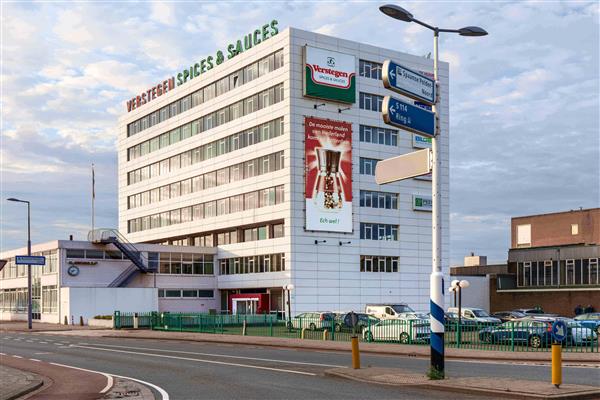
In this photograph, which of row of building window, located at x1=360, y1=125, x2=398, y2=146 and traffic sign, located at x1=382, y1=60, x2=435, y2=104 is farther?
row of building window, located at x1=360, y1=125, x2=398, y2=146

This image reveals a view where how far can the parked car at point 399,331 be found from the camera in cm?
3384

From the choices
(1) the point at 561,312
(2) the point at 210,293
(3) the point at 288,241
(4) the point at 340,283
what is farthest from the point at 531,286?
(2) the point at 210,293

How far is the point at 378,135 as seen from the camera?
72.9m

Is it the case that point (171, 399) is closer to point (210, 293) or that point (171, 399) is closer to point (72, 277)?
point (72, 277)

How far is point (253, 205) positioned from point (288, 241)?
7.34 metres

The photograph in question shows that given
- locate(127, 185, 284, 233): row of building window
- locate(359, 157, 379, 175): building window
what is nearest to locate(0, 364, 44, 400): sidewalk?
locate(127, 185, 284, 233): row of building window

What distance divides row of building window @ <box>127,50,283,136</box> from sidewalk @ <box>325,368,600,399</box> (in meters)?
53.6

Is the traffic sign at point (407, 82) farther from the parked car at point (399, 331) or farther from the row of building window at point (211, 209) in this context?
the row of building window at point (211, 209)

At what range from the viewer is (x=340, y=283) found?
229ft

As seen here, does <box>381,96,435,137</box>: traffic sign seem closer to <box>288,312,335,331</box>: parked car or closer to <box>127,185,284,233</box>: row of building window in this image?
<box>288,312,335,331</box>: parked car

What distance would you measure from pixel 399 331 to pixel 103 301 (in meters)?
40.8

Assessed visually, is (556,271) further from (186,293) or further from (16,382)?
(16,382)

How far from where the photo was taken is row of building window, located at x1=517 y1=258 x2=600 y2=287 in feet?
239

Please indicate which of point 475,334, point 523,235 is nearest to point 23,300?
point 475,334
